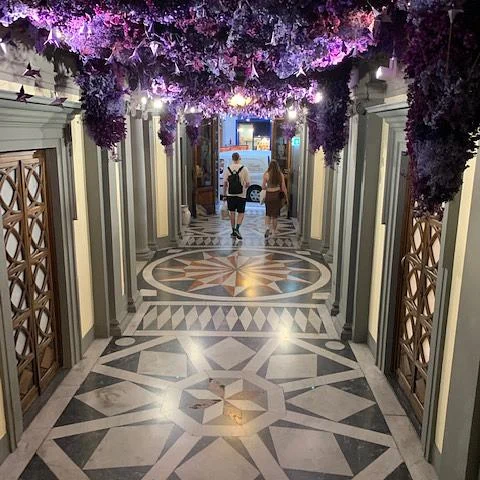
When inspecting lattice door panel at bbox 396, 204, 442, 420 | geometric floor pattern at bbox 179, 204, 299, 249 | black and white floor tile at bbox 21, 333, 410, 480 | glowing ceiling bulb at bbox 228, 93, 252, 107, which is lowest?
black and white floor tile at bbox 21, 333, 410, 480

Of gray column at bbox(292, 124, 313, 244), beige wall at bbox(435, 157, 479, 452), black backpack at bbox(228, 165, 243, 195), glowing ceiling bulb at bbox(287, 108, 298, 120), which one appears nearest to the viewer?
beige wall at bbox(435, 157, 479, 452)

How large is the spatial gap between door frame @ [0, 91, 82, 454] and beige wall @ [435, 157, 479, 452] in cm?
268

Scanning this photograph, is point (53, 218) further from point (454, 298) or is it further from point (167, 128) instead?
point (167, 128)

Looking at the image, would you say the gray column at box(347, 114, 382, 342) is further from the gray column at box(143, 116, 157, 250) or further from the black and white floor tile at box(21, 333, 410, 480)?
the gray column at box(143, 116, 157, 250)

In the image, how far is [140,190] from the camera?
806 cm

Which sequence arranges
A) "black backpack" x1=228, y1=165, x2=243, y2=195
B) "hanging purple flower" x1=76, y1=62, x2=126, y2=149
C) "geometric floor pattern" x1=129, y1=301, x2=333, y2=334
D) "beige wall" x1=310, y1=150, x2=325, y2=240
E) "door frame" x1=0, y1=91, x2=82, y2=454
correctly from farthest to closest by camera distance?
"black backpack" x1=228, y1=165, x2=243, y2=195, "beige wall" x1=310, y1=150, x2=325, y2=240, "geometric floor pattern" x1=129, y1=301, x2=333, y2=334, "hanging purple flower" x1=76, y1=62, x2=126, y2=149, "door frame" x1=0, y1=91, x2=82, y2=454

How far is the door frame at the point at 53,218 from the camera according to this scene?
3045mm

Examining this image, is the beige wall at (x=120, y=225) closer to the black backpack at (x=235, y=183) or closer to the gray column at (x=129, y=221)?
the gray column at (x=129, y=221)

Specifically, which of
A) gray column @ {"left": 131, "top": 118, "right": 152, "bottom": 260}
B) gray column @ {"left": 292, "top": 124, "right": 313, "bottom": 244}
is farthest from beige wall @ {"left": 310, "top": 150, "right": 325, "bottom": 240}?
gray column @ {"left": 131, "top": 118, "right": 152, "bottom": 260}

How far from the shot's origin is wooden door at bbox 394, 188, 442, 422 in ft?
11.2

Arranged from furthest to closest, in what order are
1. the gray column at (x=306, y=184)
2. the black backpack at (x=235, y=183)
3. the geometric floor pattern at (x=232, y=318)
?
the black backpack at (x=235, y=183) < the gray column at (x=306, y=184) < the geometric floor pattern at (x=232, y=318)

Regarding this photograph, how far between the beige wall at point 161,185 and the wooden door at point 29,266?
457 centimetres

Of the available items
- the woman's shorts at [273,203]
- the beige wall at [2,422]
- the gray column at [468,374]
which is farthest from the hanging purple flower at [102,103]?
the woman's shorts at [273,203]

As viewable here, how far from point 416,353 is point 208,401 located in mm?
1676
